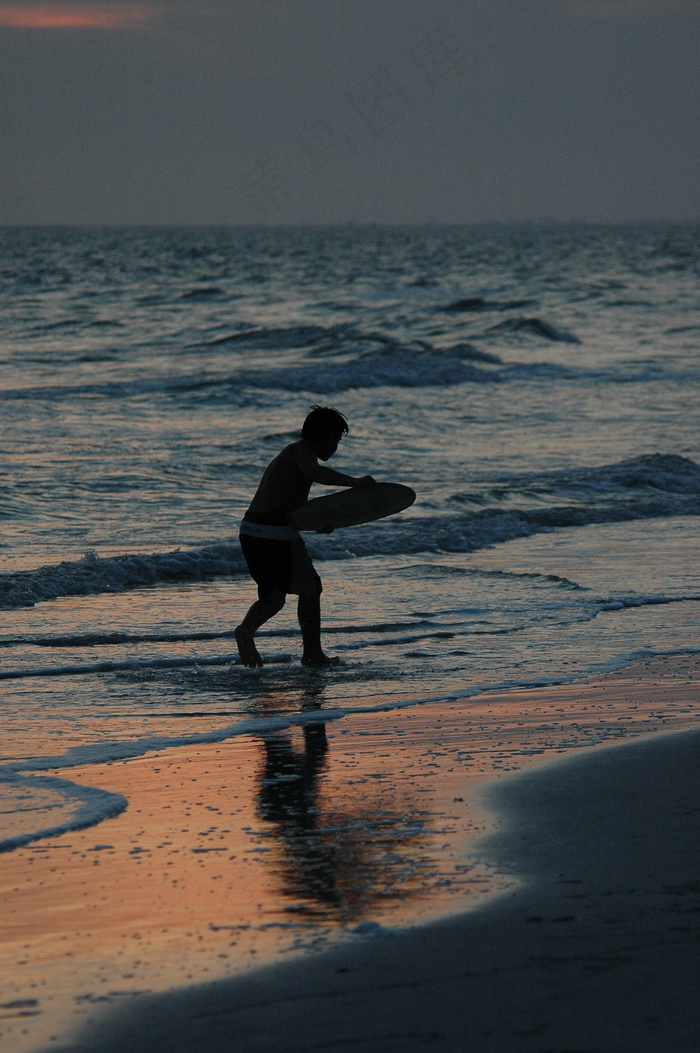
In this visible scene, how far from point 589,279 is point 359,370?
118 ft

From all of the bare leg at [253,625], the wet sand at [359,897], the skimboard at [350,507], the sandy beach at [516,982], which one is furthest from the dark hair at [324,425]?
the sandy beach at [516,982]

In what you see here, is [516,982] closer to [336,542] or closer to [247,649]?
[247,649]

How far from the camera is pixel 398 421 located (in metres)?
19.0

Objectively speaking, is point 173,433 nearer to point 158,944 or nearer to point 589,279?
point 158,944

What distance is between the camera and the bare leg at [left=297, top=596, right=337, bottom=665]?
6.57 metres

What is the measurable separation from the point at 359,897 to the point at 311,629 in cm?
317

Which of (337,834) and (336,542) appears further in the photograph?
(336,542)

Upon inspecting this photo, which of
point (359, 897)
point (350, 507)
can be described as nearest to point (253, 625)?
point (350, 507)

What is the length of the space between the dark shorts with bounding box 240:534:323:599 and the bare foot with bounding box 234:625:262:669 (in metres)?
0.22

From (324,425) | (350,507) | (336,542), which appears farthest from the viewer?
(336,542)

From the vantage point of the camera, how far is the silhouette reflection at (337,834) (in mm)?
3508

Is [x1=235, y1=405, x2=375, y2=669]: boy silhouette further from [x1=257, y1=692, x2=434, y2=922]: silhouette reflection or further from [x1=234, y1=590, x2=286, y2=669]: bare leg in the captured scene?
[x1=257, y1=692, x2=434, y2=922]: silhouette reflection

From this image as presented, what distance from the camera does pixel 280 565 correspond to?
21.4 ft

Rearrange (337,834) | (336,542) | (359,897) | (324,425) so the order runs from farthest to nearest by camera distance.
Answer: (336,542) → (324,425) → (337,834) → (359,897)
